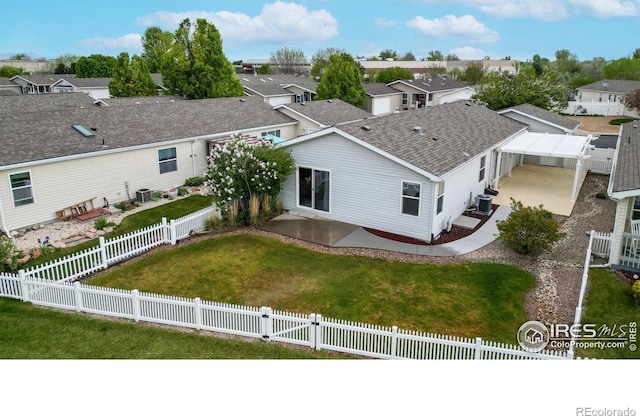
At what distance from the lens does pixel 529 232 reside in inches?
584

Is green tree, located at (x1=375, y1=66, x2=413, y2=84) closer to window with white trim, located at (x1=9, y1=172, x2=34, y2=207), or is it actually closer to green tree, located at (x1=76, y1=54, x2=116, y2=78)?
green tree, located at (x1=76, y1=54, x2=116, y2=78)

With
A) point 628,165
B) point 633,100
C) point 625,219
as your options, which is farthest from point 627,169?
point 633,100

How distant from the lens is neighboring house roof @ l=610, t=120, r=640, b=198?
13.5 m

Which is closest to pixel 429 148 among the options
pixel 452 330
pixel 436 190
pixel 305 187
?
Answer: pixel 436 190

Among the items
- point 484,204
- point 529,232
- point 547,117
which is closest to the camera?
point 529,232

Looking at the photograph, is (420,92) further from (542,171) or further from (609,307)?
(609,307)

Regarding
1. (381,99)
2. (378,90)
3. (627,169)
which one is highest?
(378,90)

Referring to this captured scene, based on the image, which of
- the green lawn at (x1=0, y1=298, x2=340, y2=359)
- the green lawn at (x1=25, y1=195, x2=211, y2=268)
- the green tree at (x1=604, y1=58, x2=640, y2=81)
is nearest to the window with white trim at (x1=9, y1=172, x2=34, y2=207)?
the green lawn at (x1=25, y1=195, x2=211, y2=268)

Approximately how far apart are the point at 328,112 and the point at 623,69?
62.2 m

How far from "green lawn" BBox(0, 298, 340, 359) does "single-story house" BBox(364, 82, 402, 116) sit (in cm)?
4745

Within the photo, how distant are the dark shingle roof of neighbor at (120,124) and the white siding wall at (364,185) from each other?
8.10 m

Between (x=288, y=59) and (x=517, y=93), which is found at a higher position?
(x=288, y=59)

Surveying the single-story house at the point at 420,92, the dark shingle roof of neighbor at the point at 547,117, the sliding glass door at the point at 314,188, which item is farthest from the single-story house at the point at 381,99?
the sliding glass door at the point at 314,188

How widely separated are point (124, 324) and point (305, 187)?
9946 millimetres
